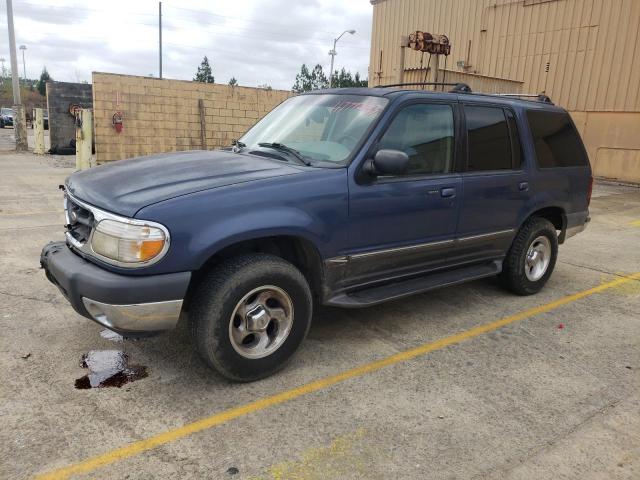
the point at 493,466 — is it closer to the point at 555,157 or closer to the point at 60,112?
the point at 555,157

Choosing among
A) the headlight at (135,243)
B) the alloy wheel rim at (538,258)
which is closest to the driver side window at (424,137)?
the alloy wheel rim at (538,258)

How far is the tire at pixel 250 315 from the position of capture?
311 centimetres

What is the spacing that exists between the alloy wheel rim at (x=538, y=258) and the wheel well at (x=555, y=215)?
24 centimetres

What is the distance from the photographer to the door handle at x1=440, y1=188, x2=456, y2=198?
415 cm

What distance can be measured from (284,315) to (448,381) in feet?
3.88

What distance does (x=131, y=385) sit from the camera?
331 centimetres

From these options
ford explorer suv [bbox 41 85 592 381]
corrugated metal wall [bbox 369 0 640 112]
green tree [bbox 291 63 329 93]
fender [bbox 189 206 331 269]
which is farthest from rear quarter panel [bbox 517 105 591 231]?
green tree [bbox 291 63 329 93]

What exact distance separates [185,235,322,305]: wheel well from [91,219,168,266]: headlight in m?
0.43

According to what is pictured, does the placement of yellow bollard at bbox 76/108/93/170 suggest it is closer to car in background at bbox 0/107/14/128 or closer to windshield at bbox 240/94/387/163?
windshield at bbox 240/94/387/163

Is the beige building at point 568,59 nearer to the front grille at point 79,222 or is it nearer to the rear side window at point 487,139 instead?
the rear side window at point 487,139

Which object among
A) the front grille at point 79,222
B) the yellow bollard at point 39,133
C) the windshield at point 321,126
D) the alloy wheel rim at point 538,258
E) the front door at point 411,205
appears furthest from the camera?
the yellow bollard at point 39,133

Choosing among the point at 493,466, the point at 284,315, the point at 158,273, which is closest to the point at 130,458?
the point at 158,273

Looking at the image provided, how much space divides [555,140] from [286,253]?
10.6 ft

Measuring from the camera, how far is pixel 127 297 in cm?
284
